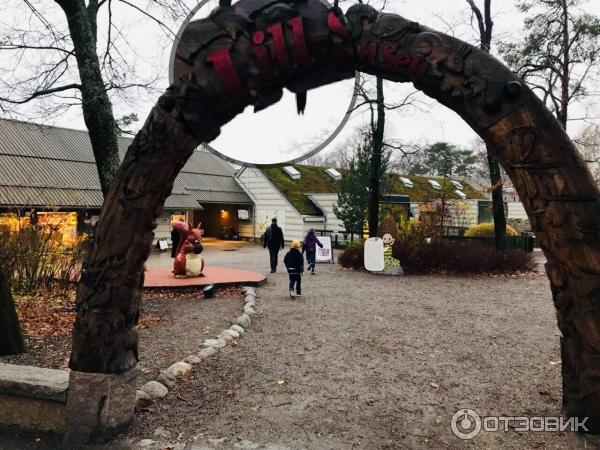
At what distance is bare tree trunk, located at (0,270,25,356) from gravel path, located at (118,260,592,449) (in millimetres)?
2514

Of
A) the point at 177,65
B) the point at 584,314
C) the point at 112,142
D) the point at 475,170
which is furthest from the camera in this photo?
the point at 475,170

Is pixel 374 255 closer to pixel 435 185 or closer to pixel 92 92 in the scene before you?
pixel 92 92

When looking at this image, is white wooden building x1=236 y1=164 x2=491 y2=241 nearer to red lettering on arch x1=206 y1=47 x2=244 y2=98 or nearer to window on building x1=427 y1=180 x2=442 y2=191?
window on building x1=427 y1=180 x2=442 y2=191

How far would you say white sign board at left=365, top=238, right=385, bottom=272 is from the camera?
13422mm

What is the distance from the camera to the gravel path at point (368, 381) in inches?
140

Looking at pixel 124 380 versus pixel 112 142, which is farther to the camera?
pixel 112 142

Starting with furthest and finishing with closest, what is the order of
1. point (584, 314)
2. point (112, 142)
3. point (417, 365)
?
point (112, 142), point (417, 365), point (584, 314)

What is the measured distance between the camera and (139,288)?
11.8 ft

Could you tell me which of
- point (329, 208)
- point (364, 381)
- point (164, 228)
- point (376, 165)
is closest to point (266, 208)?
point (329, 208)

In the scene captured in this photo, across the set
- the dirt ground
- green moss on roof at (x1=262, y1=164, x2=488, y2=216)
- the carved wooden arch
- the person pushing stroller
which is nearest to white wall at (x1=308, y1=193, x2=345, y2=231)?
green moss on roof at (x1=262, y1=164, x2=488, y2=216)

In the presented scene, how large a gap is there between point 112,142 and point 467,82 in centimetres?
701

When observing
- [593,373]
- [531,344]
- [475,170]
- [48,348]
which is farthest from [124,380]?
[475,170]

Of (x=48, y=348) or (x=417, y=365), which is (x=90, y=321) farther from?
(x=417, y=365)

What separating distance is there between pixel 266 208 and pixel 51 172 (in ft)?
41.8
